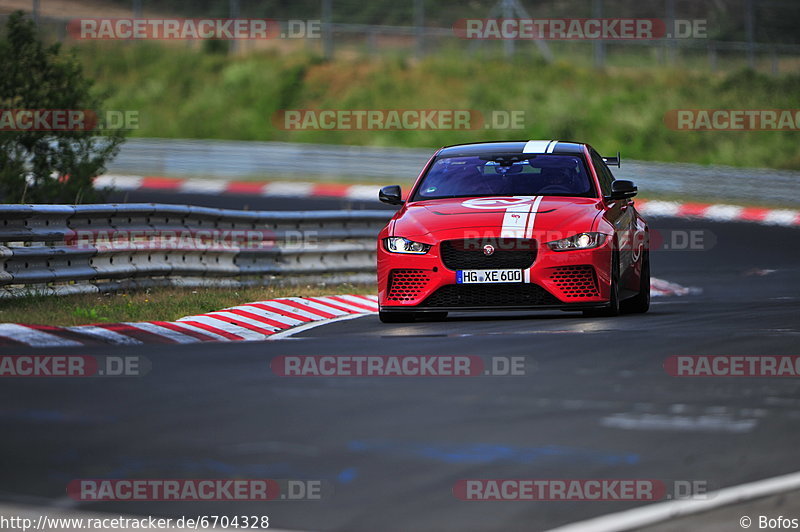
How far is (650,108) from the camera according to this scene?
41344 mm

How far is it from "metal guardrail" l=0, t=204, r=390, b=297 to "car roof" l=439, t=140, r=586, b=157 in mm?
3055

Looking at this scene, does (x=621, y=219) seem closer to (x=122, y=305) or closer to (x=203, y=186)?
(x=122, y=305)

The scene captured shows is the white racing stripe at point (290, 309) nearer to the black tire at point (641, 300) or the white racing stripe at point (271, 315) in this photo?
the white racing stripe at point (271, 315)

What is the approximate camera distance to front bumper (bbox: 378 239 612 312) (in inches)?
449

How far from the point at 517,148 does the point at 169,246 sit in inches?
144

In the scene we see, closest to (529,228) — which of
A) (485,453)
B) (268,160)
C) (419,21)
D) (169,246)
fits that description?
(169,246)

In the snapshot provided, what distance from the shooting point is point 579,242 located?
1152 cm

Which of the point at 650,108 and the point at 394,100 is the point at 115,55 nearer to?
the point at 394,100

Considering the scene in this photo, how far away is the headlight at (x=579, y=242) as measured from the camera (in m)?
11.5

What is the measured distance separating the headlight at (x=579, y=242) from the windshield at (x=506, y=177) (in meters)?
0.94

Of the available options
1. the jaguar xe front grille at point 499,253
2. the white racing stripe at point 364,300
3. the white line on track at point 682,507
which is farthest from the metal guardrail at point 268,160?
the white line on track at point 682,507

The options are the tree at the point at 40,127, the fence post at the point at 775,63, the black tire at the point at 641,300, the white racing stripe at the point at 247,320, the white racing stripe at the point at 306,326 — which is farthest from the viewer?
the fence post at the point at 775,63

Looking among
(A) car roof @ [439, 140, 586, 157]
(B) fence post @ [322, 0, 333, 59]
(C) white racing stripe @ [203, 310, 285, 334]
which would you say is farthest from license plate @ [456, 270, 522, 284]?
(B) fence post @ [322, 0, 333, 59]

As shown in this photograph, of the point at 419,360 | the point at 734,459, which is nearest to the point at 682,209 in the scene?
the point at 419,360
